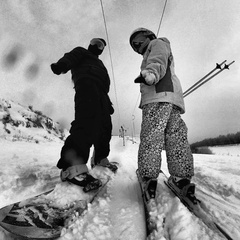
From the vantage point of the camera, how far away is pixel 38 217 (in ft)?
2.76

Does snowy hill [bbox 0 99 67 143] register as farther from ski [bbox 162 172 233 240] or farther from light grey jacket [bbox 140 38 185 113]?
ski [bbox 162 172 233 240]

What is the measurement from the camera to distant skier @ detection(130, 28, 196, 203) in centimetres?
130

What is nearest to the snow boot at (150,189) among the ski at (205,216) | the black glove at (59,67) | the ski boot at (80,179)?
the ski at (205,216)

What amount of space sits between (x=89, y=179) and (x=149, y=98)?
83 centimetres

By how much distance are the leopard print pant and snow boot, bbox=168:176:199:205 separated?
45 mm

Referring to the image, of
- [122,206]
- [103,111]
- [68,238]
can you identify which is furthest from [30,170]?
[68,238]

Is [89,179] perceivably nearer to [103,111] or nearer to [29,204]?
[29,204]

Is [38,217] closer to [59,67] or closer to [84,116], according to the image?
[84,116]

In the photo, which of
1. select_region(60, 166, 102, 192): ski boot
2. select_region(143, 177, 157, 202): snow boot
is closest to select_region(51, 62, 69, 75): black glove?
select_region(60, 166, 102, 192): ski boot

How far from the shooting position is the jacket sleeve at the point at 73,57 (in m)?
1.62

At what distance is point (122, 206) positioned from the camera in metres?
1.14

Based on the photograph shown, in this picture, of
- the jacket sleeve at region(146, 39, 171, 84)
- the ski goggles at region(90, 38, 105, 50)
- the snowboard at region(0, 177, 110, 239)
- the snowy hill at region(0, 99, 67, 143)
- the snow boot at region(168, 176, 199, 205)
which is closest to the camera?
the snowboard at region(0, 177, 110, 239)

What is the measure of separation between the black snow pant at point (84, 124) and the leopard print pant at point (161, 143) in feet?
1.54

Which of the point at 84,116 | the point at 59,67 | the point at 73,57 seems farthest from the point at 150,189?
the point at 73,57
